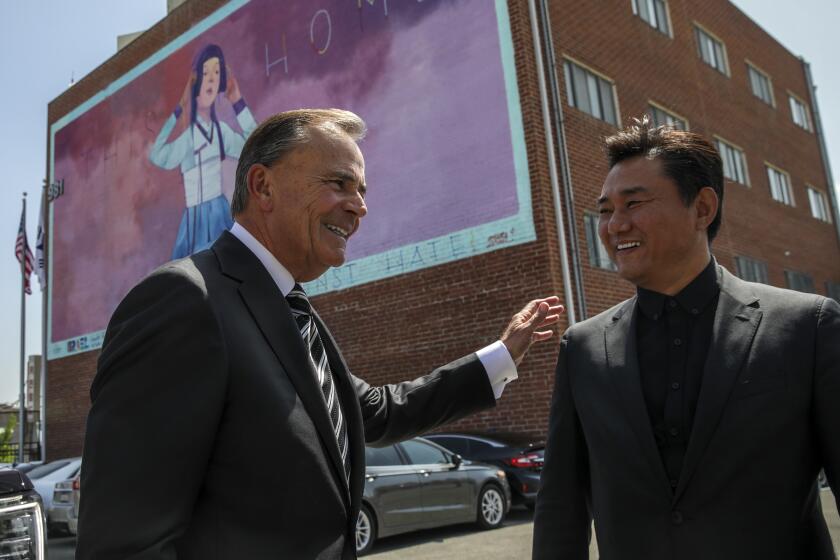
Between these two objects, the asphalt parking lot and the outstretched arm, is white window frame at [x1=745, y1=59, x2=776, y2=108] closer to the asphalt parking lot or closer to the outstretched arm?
the asphalt parking lot

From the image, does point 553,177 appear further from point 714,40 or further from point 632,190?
point 714,40

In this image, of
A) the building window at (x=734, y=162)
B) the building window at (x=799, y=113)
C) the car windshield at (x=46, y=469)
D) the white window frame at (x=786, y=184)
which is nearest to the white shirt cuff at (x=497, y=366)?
the car windshield at (x=46, y=469)

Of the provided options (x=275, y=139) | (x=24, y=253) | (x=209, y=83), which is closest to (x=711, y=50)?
(x=209, y=83)

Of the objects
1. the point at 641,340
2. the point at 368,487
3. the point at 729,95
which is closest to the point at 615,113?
the point at 729,95

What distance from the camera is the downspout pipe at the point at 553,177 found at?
12.8 m

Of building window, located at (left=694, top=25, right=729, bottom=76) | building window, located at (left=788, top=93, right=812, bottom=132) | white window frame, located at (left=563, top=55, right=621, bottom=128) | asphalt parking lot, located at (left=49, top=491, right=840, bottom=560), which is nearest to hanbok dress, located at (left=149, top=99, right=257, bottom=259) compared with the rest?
white window frame, located at (left=563, top=55, right=621, bottom=128)

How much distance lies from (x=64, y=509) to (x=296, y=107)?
9125mm

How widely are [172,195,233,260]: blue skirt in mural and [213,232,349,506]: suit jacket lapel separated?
15979 mm

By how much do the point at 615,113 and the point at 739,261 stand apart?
5.99 metres

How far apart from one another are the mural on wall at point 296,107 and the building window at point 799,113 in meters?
16.1

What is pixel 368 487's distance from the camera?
29.4 feet

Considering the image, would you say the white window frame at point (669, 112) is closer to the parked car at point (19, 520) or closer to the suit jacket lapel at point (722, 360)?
the suit jacket lapel at point (722, 360)

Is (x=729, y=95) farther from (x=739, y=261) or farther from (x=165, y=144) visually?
(x=165, y=144)

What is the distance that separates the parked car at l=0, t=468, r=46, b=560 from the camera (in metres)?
2.90
